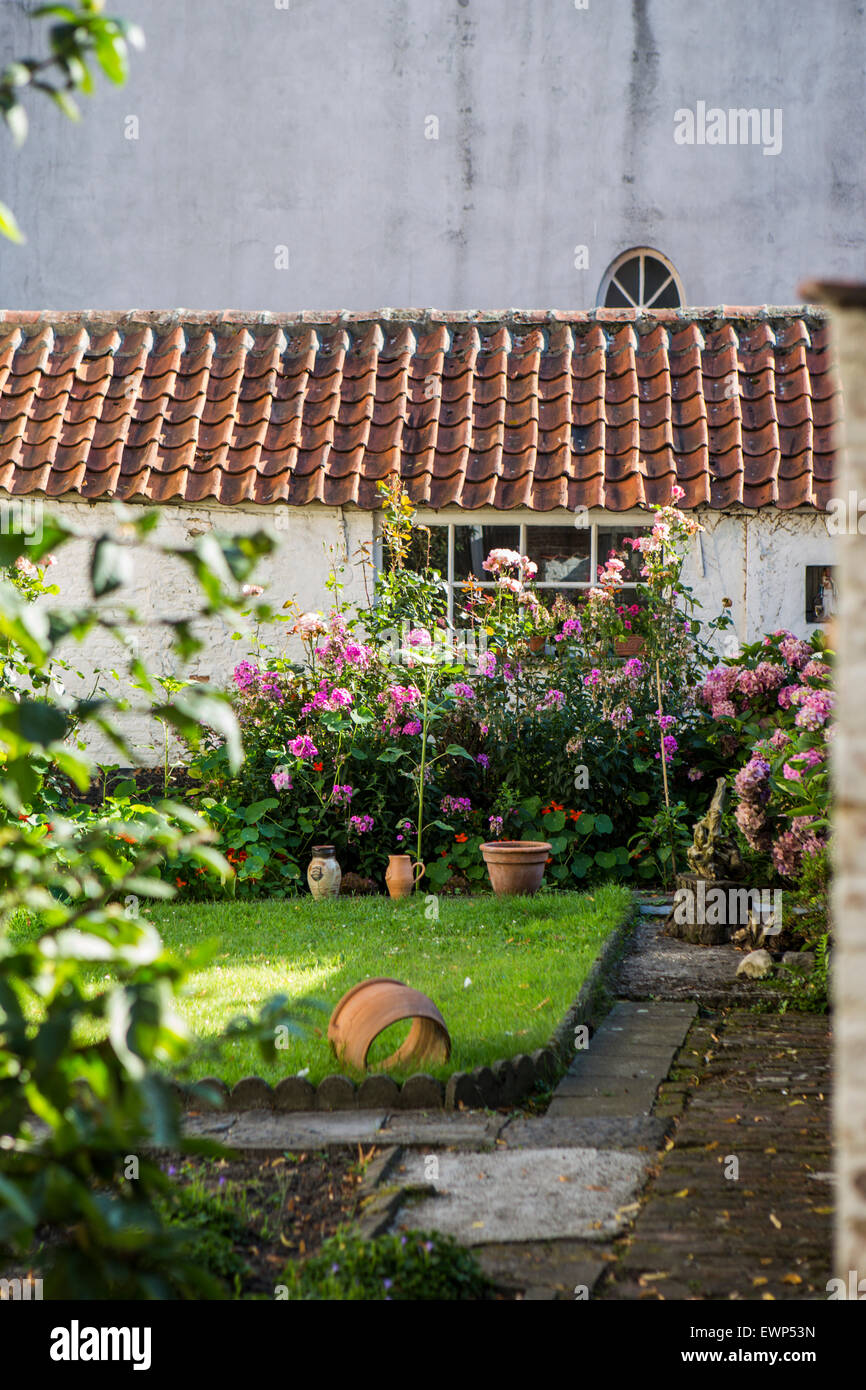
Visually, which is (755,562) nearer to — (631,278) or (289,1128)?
(289,1128)

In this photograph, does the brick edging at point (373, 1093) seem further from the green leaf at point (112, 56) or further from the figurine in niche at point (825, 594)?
the figurine in niche at point (825, 594)

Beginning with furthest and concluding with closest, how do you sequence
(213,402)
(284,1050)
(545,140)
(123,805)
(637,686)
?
(545,140), (213,402), (637,686), (123,805), (284,1050)

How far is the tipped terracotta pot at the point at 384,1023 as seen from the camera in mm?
4137

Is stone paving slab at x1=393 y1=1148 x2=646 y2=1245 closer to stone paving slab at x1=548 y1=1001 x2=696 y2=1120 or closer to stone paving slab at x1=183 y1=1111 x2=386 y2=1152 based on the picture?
stone paving slab at x1=183 y1=1111 x2=386 y2=1152

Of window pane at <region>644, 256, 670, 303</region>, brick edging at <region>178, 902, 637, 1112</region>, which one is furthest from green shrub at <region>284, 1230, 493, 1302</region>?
window pane at <region>644, 256, 670, 303</region>

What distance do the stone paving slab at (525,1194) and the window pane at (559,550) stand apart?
5846 mm

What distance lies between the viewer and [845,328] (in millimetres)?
1595

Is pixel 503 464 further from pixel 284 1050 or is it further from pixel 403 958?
pixel 284 1050

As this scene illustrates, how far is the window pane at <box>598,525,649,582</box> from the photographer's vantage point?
9055mm

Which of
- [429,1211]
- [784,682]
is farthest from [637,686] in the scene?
[429,1211]

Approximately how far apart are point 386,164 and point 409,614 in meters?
8.11

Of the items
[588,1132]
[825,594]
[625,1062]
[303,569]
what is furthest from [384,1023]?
[825,594]

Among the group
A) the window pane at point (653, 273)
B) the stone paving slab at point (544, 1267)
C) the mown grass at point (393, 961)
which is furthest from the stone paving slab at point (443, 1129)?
the window pane at point (653, 273)

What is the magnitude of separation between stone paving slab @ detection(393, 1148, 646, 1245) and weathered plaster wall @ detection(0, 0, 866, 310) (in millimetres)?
11702
